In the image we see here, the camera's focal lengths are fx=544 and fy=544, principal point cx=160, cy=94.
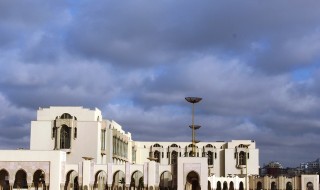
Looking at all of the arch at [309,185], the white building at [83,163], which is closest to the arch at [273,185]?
the white building at [83,163]

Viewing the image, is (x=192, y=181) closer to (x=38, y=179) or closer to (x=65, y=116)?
(x=65, y=116)

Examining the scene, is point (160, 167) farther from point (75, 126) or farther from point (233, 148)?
point (233, 148)

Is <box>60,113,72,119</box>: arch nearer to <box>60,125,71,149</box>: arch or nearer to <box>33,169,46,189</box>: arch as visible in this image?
<box>60,125,71,149</box>: arch

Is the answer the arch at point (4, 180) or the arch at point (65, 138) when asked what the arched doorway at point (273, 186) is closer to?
the arch at point (65, 138)

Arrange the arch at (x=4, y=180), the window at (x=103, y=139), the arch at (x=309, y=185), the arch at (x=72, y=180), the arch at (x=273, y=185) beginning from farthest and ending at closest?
1. the arch at (x=273, y=185)
2. the arch at (x=309, y=185)
3. the window at (x=103, y=139)
4. the arch at (x=72, y=180)
5. the arch at (x=4, y=180)

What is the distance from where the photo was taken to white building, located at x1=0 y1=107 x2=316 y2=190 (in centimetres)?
6072

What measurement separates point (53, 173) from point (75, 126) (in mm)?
9783

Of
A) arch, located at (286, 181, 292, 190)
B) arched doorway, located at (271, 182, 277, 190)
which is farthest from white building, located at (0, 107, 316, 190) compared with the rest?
arch, located at (286, 181, 292, 190)

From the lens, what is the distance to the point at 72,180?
66125 millimetres

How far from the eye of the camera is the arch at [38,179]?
62.5 meters

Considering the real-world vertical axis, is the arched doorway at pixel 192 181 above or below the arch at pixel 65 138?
below

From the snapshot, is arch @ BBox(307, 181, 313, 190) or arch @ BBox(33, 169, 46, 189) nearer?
arch @ BBox(33, 169, 46, 189)

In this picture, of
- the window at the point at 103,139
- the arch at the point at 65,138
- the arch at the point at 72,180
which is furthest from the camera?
the window at the point at 103,139

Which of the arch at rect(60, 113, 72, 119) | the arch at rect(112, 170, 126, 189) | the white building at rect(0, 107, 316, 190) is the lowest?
the arch at rect(112, 170, 126, 189)
